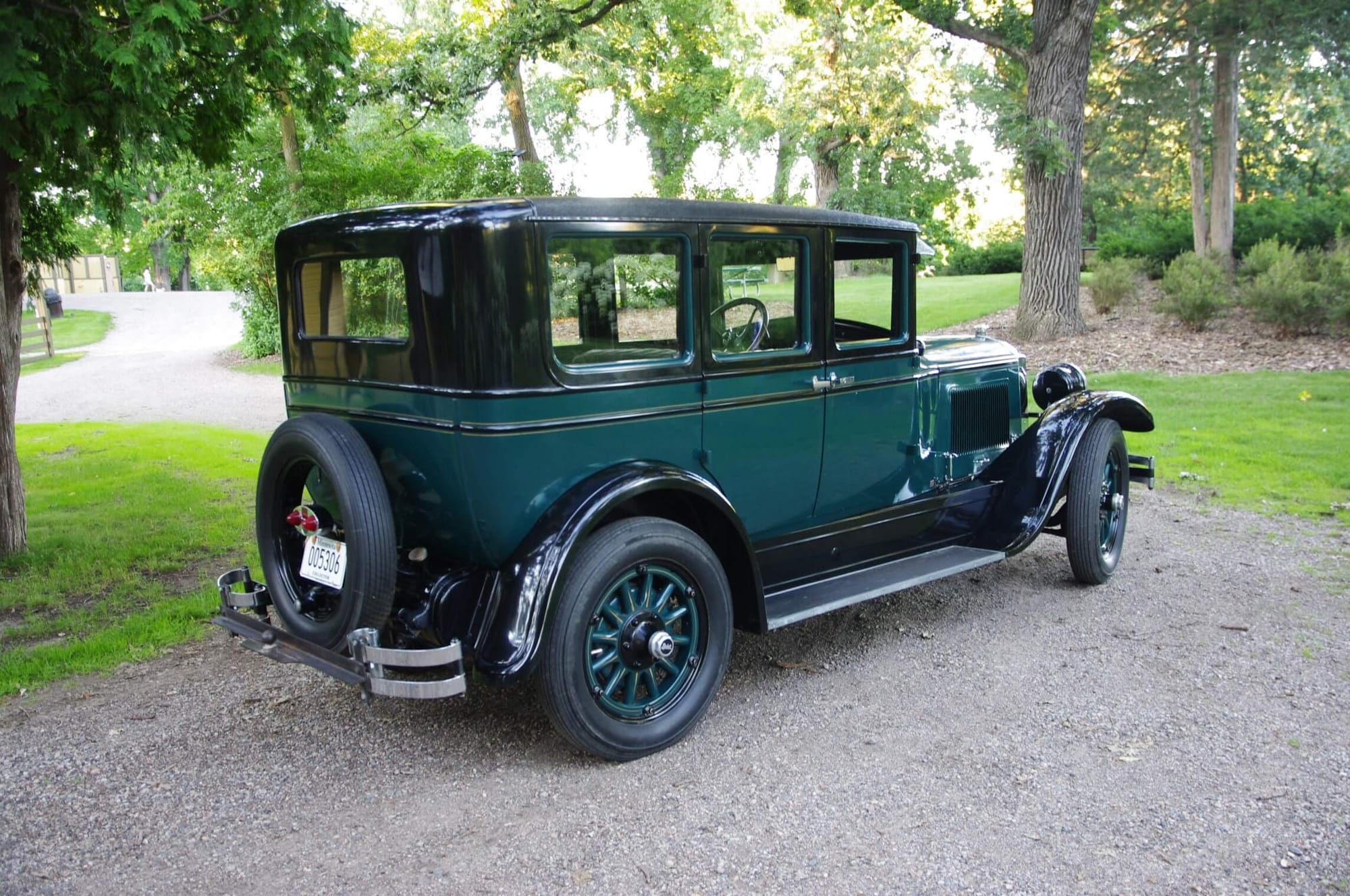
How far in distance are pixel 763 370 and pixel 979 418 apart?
1770mm

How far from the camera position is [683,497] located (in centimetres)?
369

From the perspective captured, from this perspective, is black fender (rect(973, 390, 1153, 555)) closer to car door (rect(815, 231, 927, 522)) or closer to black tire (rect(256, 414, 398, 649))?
car door (rect(815, 231, 927, 522))

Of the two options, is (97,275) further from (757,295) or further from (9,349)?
(757,295)

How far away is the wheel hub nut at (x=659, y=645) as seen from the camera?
3430mm

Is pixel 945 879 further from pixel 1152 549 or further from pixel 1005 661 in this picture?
pixel 1152 549

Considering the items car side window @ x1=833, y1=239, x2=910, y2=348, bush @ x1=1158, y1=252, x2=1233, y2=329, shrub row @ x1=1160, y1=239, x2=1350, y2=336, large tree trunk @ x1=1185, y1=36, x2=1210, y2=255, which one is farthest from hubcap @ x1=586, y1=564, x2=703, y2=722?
large tree trunk @ x1=1185, y1=36, x2=1210, y2=255

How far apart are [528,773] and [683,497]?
44.6 inches

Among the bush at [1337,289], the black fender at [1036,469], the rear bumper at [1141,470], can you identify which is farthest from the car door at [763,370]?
the bush at [1337,289]

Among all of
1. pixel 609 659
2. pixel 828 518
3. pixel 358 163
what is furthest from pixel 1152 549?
pixel 358 163

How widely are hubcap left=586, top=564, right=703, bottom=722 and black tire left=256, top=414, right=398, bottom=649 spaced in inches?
29.0

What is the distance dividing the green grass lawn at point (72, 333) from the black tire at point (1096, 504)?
1754cm

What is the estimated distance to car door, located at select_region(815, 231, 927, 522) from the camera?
166 inches

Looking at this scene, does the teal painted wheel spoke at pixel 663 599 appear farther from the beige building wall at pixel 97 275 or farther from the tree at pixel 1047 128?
the beige building wall at pixel 97 275

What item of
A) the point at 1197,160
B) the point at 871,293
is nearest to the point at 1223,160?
the point at 1197,160
